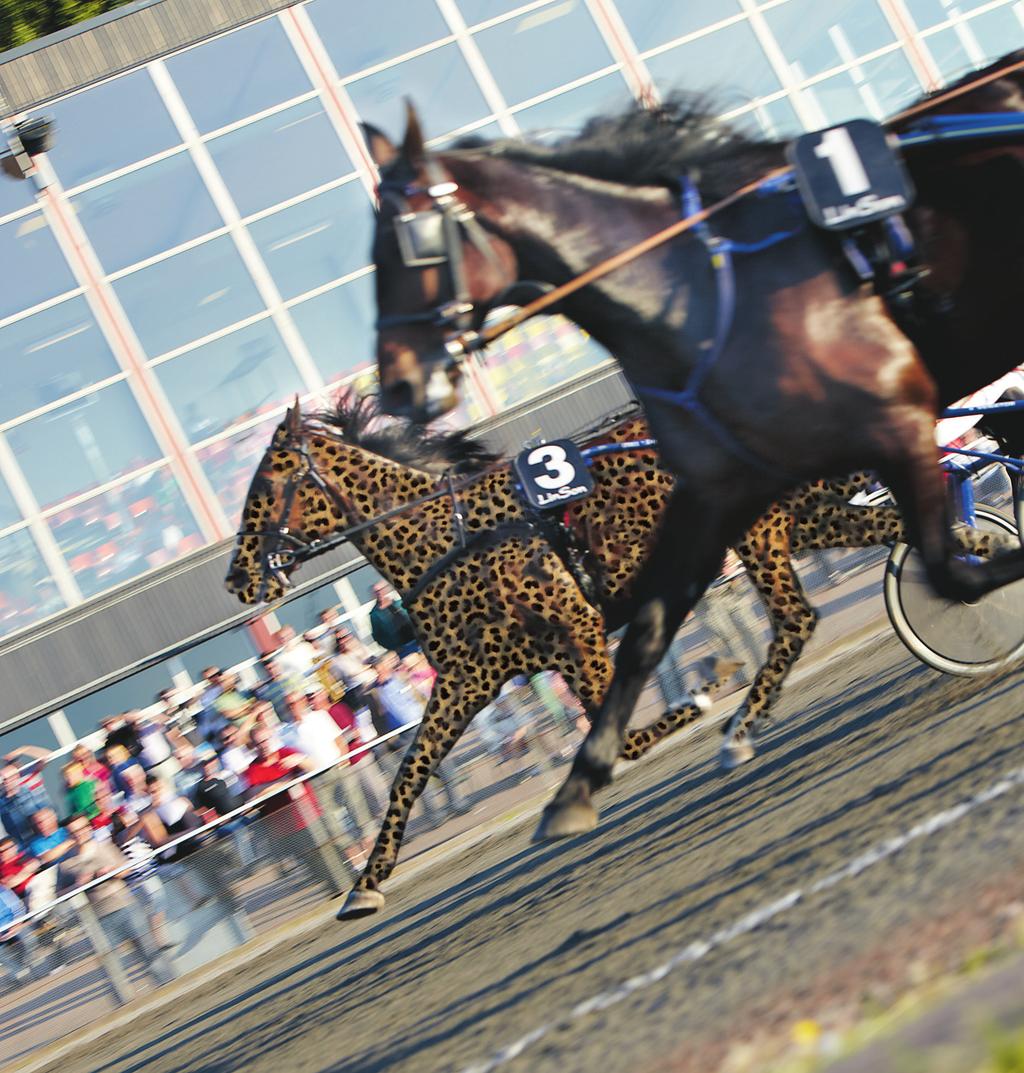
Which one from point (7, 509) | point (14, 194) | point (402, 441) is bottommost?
point (402, 441)

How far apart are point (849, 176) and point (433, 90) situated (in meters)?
18.6

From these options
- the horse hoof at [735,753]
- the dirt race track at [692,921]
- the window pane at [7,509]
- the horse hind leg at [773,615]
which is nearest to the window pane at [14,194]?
the window pane at [7,509]

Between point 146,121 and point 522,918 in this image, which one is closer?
point 522,918

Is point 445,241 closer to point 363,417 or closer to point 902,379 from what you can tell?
point 902,379

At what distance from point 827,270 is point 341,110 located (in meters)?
18.6

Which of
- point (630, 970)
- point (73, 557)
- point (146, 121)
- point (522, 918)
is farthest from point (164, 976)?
point (146, 121)

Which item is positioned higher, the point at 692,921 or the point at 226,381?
the point at 226,381

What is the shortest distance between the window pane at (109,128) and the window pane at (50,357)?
2.00 m

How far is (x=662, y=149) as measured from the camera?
5293 millimetres

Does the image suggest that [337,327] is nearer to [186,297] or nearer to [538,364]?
[186,297]

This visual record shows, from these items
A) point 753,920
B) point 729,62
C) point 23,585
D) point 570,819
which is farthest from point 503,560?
point 729,62

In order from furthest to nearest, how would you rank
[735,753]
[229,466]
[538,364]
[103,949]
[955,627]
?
1. [538,364]
2. [229,466]
3. [103,949]
4. [735,753]
5. [955,627]

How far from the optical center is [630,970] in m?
4.41

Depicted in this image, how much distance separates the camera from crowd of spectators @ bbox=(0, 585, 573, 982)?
34.5 ft
